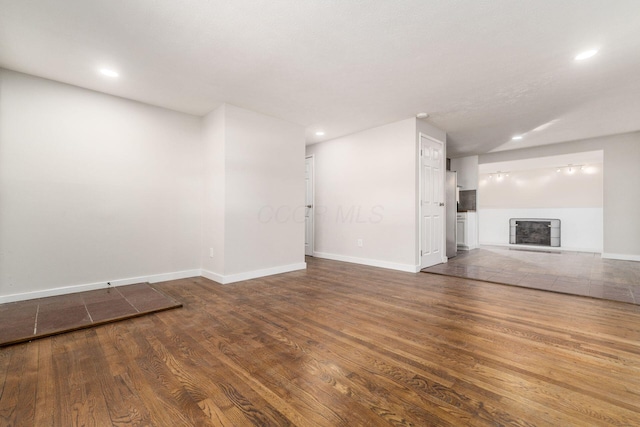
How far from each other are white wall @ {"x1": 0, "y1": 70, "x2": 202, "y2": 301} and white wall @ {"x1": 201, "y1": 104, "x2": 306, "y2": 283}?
1.31 ft

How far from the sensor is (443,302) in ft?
9.20

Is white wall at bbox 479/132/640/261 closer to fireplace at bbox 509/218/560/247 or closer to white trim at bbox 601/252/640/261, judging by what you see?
white trim at bbox 601/252/640/261

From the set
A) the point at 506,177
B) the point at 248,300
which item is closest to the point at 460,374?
the point at 248,300

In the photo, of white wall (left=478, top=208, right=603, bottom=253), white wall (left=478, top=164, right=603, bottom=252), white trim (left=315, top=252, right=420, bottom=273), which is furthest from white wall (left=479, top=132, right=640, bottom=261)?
white trim (left=315, top=252, right=420, bottom=273)

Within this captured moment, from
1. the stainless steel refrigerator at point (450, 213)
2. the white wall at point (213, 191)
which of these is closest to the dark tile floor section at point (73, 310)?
the white wall at point (213, 191)

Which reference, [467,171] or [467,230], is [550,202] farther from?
Answer: [467,230]

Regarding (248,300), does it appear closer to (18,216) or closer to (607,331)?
(18,216)

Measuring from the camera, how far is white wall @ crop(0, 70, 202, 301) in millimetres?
2824

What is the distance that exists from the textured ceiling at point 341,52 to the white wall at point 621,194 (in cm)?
195

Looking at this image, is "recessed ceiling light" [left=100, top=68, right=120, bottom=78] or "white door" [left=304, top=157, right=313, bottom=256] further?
"white door" [left=304, top=157, right=313, bottom=256]

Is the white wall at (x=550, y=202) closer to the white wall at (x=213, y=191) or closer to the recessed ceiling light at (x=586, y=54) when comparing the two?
the recessed ceiling light at (x=586, y=54)

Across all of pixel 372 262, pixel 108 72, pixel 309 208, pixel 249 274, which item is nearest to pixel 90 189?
pixel 108 72

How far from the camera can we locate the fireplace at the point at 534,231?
7.55 meters

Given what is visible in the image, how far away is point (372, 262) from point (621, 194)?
16.7 feet
